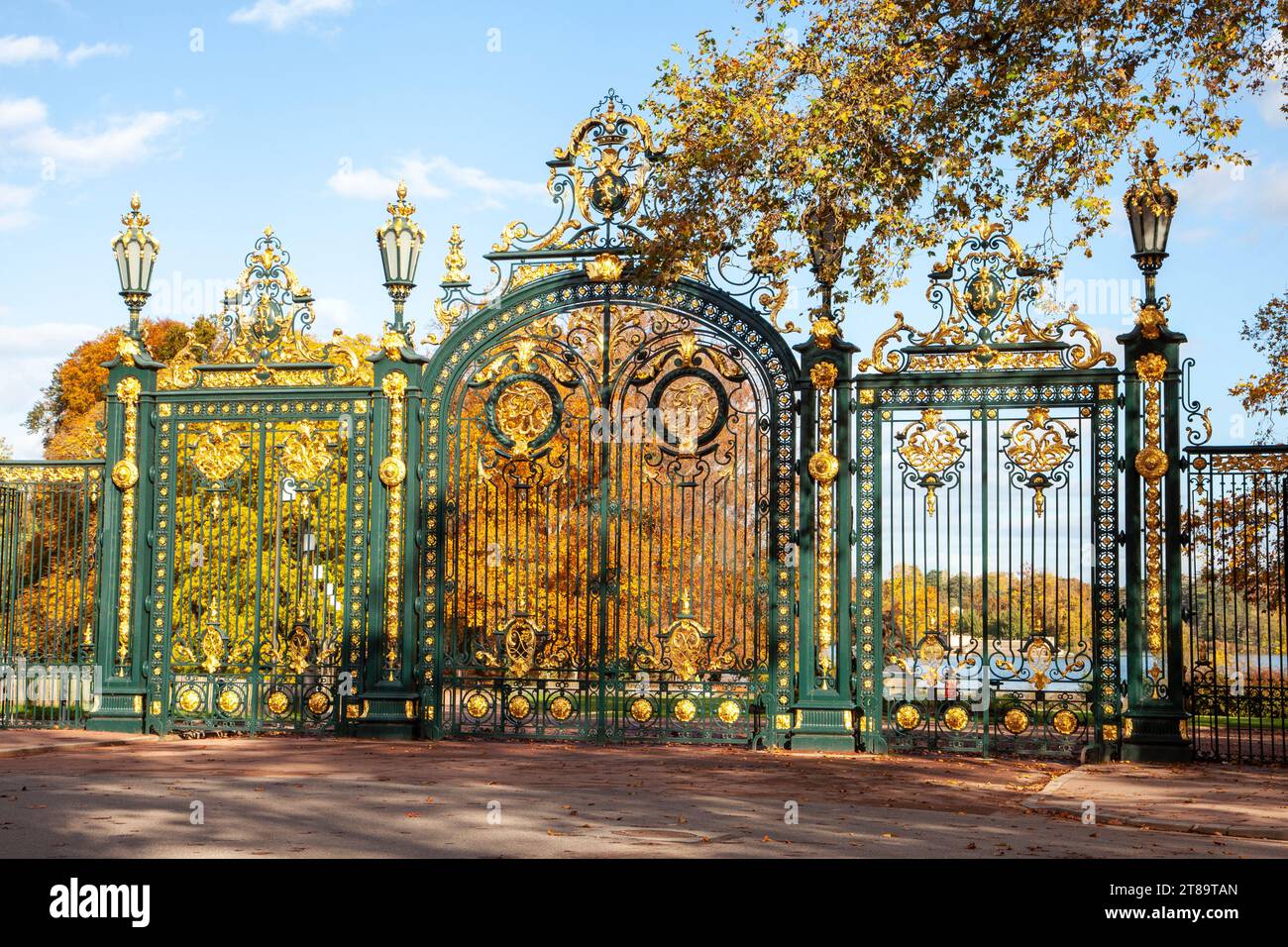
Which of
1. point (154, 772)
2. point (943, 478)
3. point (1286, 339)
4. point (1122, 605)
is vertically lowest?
point (154, 772)

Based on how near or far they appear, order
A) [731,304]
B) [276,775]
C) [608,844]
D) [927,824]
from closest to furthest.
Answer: [608,844], [927,824], [276,775], [731,304]

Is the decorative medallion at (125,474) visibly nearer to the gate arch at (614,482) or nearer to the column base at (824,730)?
the gate arch at (614,482)

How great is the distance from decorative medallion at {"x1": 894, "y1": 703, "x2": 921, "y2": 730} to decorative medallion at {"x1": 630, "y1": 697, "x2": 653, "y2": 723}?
7.67 feet

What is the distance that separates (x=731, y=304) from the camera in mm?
13344

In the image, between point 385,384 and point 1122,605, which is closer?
point 1122,605

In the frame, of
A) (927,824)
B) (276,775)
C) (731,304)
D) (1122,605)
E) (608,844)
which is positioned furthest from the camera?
(731,304)

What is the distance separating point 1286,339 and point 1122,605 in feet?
24.1

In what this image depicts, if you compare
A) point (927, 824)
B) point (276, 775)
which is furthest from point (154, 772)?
point (927, 824)

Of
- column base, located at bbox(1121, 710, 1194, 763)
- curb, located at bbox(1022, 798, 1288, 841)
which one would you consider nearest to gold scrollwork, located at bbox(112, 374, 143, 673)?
curb, located at bbox(1022, 798, 1288, 841)

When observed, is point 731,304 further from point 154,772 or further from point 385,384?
point 154,772

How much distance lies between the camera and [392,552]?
13820 millimetres

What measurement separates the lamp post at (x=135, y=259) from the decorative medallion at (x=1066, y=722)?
10.1 meters

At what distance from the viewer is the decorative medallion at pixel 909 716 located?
1284 cm

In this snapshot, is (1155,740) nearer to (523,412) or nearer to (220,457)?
(523,412)
